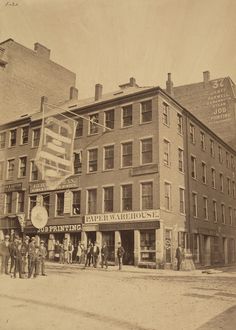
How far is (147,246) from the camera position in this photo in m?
20.4

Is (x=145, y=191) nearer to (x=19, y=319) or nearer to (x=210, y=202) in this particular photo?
(x=210, y=202)

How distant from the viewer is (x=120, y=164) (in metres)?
22.3

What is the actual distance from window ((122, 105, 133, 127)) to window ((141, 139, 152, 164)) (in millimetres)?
1669

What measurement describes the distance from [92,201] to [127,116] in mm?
5406

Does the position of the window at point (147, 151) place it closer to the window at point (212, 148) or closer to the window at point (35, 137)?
the window at point (212, 148)

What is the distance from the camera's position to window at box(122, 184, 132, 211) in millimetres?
21531

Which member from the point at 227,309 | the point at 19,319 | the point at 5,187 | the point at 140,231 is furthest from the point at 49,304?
the point at 5,187

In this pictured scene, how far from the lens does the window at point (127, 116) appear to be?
2259cm

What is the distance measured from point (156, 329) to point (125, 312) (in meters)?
1.41

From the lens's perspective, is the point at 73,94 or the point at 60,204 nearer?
the point at 60,204

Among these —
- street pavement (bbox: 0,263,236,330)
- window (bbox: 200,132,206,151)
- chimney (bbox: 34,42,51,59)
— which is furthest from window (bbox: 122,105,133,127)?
chimney (bbox: 34,42,51,59)

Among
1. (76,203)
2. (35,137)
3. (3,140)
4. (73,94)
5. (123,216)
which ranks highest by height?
(73,94)

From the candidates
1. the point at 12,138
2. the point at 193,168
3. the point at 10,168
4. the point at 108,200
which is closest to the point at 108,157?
the point at 108,200

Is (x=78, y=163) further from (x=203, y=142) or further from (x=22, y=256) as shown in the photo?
(x=22, y=256)
